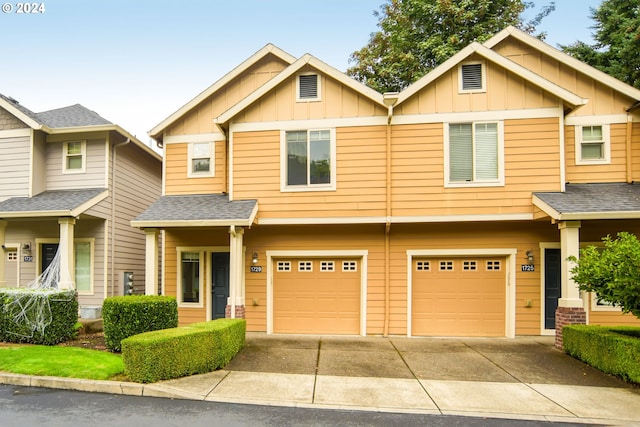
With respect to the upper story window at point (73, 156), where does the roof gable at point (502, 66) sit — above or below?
above

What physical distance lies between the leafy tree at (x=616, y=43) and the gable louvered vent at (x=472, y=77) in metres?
10.1

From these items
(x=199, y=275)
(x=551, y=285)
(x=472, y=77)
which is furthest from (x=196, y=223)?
(x=551, y=285)

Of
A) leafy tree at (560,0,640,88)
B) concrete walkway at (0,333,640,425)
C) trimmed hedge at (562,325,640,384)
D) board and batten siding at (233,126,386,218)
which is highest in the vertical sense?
leafy tree at (560,0,640,88)

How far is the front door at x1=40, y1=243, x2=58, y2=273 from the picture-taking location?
11.7 metres

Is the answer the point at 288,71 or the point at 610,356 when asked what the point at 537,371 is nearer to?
the point at 610,356

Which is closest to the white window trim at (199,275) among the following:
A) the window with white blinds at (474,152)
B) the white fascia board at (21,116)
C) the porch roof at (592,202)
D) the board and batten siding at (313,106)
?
the board and batten siding at (313,106)

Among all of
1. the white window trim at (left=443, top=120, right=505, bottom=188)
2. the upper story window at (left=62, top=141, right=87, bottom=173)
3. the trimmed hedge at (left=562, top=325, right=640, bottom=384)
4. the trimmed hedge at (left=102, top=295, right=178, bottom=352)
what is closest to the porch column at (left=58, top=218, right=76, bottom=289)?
the upper story window at (left=62, top=141, right=87, bottom=173)

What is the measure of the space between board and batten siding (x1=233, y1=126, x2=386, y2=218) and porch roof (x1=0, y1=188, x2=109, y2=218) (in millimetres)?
4258

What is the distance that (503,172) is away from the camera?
30.4ft

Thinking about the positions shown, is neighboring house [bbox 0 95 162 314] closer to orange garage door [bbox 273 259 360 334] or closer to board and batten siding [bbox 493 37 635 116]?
orange garage door [bbox 273 259 360 334]

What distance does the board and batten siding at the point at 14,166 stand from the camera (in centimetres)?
1136

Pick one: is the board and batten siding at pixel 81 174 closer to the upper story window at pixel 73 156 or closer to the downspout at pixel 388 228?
the upper story window at pixel 73 156

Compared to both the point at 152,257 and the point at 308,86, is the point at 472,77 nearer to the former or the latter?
the point at 308,86

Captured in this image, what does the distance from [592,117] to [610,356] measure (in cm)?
636
